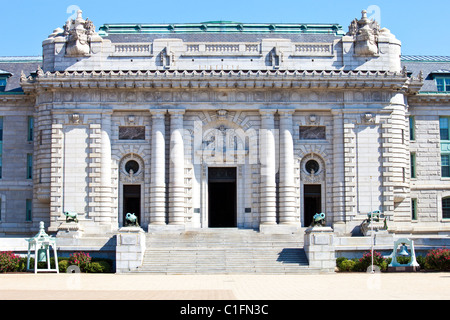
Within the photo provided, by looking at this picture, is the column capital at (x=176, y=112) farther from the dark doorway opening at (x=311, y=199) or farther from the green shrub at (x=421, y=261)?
the green shrub at (x=421, y=261)

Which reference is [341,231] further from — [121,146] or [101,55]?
[101,55]

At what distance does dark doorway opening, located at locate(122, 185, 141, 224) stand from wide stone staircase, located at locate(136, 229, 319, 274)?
372cm

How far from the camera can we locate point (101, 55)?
56.5 meters

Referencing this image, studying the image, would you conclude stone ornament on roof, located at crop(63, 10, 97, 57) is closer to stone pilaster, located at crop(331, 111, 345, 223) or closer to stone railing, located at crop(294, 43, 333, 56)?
stone railing, located at crop(294, 43, 333, 56)

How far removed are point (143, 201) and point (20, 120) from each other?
1325 centimetres

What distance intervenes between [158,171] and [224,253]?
403 inches

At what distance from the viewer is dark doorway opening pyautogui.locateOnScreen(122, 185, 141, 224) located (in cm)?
5600

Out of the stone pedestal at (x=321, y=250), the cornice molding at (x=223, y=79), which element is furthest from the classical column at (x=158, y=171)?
the stone pedestal at (x=321, y=250)

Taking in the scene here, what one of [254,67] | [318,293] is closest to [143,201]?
[254,67]

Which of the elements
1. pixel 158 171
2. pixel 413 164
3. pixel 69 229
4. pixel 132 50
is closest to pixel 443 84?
pixel 413 164

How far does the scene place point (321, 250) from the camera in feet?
149

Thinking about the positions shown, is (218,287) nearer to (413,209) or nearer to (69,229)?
(69,229)

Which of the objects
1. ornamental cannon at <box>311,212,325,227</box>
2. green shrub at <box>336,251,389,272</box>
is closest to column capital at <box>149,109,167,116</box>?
ornamental cannon at <box>311,212,325,227</box>

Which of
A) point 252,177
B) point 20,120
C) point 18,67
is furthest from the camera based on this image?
point 18,67
